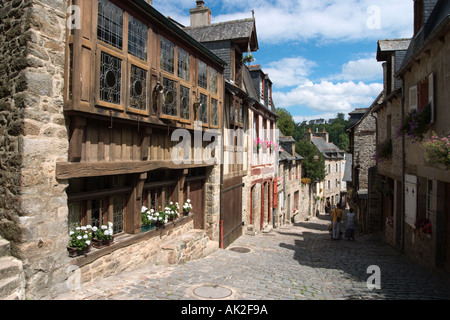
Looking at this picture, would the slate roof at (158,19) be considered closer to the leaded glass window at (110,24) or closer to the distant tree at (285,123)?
the leaded glass window at (110,24)

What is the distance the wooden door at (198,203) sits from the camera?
9852 millimetres

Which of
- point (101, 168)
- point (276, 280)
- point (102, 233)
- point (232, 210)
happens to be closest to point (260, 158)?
point (232, 210)

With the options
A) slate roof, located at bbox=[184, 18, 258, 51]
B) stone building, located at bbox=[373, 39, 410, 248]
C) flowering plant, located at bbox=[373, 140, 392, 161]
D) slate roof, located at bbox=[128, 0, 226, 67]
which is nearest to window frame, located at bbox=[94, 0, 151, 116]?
slate roof, located at bbox=[128, 0, 226, 67]

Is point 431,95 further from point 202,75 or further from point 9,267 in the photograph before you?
point 9,267

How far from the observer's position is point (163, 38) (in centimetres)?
690

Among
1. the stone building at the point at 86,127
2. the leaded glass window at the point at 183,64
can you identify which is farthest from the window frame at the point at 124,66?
the leaded glass window at the point at 183,64

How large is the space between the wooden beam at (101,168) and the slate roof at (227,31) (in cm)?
653

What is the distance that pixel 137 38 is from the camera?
6.02 metres

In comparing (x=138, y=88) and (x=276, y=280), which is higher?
(x=138, y=88)

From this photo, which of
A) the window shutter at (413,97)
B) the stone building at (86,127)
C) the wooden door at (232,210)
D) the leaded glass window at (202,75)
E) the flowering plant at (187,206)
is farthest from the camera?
the wooden door at (232,210)

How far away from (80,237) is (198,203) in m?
5.25

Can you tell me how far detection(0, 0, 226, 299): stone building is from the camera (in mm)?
4270

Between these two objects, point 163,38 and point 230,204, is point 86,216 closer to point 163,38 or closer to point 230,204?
point 163,38
